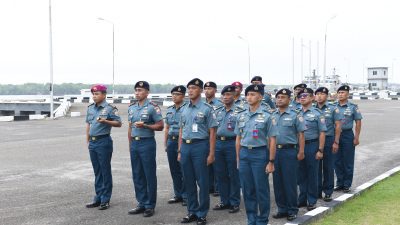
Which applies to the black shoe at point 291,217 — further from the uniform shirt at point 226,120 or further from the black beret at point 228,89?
the black beret at point 228,89

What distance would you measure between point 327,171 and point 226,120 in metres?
1.90

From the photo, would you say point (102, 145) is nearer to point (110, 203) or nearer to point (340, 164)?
point (110, 203)

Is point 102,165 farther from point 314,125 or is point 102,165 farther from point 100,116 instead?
point 314,125

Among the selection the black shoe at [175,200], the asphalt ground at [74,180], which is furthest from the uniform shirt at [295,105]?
the black shoe at [175,200]

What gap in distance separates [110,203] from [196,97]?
2393 millimetres

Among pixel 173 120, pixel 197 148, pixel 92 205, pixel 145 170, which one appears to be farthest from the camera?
pixel 173 120

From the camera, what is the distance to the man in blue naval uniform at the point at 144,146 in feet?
21.0

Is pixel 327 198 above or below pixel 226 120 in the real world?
below

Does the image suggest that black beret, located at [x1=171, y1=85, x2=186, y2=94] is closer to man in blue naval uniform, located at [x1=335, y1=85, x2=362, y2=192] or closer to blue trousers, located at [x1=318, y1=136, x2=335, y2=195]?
blue trousers, located at [x1=318, y1=136, x2=335, y2=195]

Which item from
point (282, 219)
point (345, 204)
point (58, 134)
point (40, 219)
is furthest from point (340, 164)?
point (58, 134)

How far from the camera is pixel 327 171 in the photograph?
7.16m

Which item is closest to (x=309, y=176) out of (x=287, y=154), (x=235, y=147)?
(x=287, y=154)

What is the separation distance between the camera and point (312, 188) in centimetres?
661

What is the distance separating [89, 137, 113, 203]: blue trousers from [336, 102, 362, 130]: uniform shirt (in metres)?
4.04
